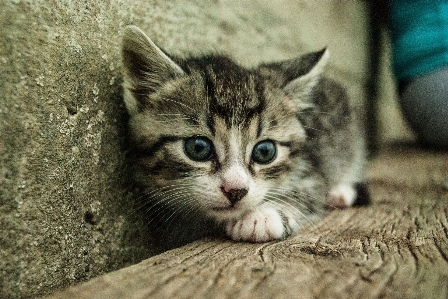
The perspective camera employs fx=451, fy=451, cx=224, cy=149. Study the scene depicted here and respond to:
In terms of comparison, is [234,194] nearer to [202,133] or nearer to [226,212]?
[226,212]

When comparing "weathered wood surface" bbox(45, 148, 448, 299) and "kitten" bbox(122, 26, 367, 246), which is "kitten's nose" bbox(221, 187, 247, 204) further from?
"weathered wood surface" bbox(45, 148, 448, 299)

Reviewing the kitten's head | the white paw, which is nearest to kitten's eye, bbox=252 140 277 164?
the kitten's head

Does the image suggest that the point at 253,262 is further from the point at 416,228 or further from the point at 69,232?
the point at 416,228

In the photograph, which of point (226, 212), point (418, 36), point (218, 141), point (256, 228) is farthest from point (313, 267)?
point (418, 36)

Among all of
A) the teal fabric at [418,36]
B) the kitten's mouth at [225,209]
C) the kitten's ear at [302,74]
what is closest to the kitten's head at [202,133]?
the kitten's mouth at [225,209]

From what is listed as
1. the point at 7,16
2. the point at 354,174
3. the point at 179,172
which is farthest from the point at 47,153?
the point at 354,174


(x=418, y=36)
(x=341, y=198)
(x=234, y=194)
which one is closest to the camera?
(x=234, y=194)
